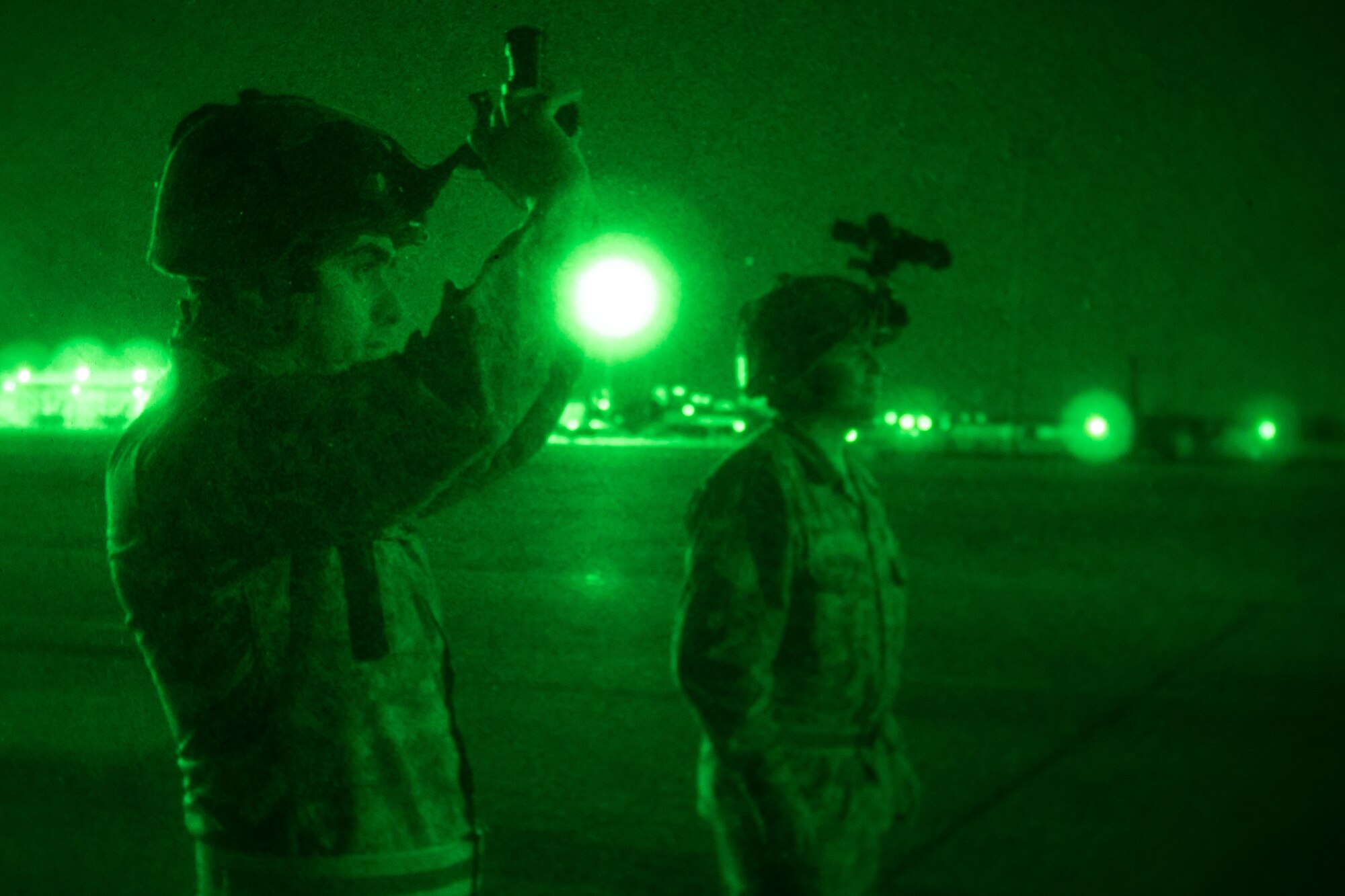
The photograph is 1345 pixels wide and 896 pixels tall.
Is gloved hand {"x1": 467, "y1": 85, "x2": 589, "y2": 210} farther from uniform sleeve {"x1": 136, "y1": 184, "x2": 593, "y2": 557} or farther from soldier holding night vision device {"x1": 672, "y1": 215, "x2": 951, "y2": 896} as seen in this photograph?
soldier holding night vision device {"x1": 672, "y1": 215, "x2": 951, "y2": 896}

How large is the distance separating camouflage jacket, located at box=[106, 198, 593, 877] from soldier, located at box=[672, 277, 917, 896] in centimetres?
68

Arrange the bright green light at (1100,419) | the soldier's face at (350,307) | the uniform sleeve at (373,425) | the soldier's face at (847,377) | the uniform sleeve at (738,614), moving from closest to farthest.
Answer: the uniform sleeve at (373,425)
the soldier's face at (350,307)
the bright green light at (1100,419)
the uniform sleeve at (738,614)
the soldier's face at (847,377)

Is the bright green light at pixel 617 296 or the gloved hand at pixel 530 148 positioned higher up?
the gloved hand at pixel 530 148

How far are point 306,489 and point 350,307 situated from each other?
17 cm

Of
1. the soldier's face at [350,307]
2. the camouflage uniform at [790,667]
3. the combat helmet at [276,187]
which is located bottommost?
the camouflage uniform at [790,667]

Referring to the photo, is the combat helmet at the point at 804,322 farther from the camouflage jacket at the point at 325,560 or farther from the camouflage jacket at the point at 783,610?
the camouflage jacket at the point at 325,560

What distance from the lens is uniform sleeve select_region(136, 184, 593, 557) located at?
112 centimetres

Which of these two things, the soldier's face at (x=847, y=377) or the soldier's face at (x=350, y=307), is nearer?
the soldier's face at (x=350, y=307)

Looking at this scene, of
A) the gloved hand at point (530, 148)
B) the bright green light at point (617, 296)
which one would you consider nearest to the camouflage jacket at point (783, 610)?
the bright green light at point (617, 296)

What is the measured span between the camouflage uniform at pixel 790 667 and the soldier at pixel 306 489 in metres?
0.68

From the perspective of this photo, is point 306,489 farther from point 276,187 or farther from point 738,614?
point 738,614

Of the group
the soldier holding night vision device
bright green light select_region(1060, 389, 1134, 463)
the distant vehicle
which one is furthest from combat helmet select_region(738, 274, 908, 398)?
bright green light select_region(1060, 389, 1134, 463)

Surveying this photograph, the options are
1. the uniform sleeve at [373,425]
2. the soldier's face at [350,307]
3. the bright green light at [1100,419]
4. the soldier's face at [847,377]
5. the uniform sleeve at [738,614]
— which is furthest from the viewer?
the soldier's face at [847,377]

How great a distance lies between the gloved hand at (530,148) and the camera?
116 centimetres
